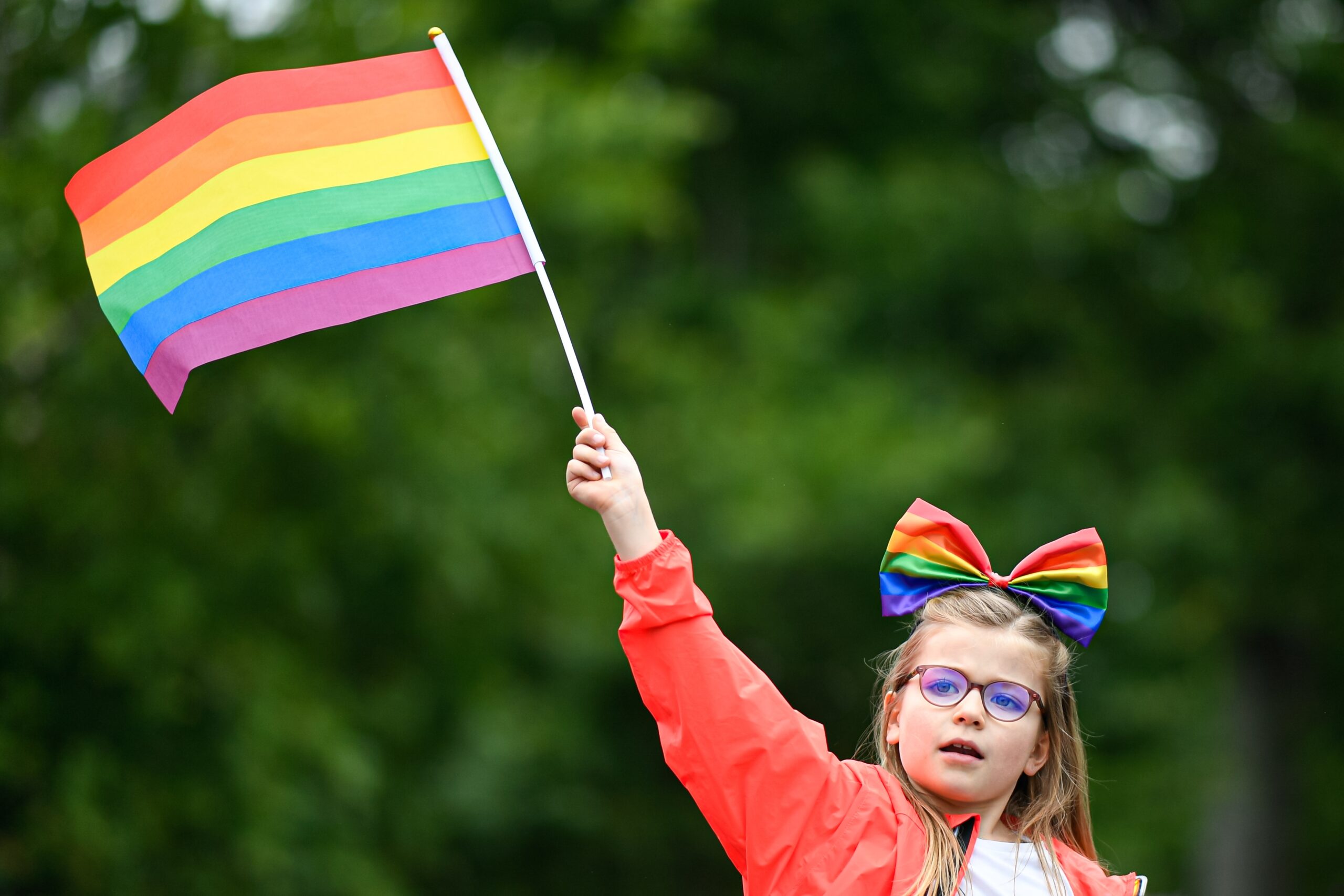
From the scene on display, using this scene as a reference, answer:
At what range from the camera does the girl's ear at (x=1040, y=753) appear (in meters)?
2.38

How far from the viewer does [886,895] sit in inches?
85.9

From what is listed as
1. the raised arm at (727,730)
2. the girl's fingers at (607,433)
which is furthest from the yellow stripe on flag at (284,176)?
the raised arm at (727,730)

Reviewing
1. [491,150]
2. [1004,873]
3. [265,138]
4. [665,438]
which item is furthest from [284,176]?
[665,438]

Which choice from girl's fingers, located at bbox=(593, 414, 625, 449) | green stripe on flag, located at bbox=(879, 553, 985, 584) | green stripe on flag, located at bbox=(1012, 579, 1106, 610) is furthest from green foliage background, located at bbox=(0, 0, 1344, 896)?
green stripe on flag, located at bbox=(1012, 579, 1106, 610)

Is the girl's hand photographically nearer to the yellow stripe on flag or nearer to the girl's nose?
the girl's nose

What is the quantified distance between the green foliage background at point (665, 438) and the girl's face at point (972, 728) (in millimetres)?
4875

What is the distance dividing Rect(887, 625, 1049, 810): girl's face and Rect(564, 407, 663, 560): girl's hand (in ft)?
1.61

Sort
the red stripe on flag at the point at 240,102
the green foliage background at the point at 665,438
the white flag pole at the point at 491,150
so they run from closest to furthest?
the white flag pole at the point at 491,150, the red stripe on flag at the point at 240,102, the green foliage background at the point at 665,438

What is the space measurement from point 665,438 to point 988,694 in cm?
955

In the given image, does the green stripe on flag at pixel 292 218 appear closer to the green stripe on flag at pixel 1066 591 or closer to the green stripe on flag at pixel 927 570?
the green stripe on flag at pixel 927 570

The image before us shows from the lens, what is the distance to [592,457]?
229 centimetres

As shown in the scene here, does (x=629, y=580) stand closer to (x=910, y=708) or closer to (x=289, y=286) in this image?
(x=910, y=708)

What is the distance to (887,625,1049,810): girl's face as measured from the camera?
2.27 m

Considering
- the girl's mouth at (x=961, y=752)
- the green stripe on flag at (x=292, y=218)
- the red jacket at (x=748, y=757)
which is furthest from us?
the green stripe on flag at (x=292, y=218)
